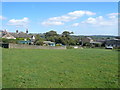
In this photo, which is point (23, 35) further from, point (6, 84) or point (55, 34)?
point (6, 84)

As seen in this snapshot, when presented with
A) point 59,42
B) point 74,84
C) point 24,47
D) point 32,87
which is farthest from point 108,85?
point 59,42

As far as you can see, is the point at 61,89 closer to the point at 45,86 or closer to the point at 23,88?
the point at 45,86

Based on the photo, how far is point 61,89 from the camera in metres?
4.81

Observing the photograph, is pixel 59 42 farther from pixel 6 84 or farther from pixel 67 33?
pixel 6 84

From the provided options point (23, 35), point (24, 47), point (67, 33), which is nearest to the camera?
point (24, 47)

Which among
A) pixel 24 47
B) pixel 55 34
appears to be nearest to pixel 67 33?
Result: pixel 55 34

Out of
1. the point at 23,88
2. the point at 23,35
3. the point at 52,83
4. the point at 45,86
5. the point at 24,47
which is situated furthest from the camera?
the point at 23,35

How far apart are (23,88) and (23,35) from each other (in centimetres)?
7242

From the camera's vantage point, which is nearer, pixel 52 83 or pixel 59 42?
pixel 52 83

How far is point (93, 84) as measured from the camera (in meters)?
5.48

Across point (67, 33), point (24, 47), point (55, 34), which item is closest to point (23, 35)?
point (55, 34)

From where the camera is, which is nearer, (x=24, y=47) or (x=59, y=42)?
(x=24, y=47)

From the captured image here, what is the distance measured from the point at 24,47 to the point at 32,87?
27836 millimetres

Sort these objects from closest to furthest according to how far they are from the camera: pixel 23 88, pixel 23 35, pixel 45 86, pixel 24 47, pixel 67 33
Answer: pixel 23 88, pixel 45 86, pixel 24 47, pixel 67 33, pixel 23 35
